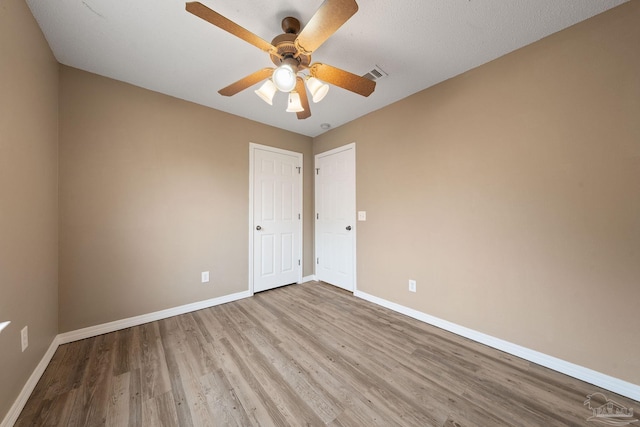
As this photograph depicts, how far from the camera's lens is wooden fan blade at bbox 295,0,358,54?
39.7 inches

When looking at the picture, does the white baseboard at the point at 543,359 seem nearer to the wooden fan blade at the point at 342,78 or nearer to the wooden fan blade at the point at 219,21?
the wooden fan blade at the point at 342,78

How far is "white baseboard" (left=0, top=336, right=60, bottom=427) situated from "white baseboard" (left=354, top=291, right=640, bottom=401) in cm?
296

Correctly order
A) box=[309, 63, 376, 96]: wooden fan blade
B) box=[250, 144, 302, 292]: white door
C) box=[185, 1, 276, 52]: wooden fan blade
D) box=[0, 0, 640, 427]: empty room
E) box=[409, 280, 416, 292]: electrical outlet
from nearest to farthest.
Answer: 1. box=[185, 1, 276, 52]: wooden fan blade
2. box=[0, 0, 640, 427]: empty room
3. box=[309, 63, 376, 96]: wooden fan blade
4. box=[409, 280, 416, 292]: electrical outlet
5. box=[250, 144, 302, 292]: white door

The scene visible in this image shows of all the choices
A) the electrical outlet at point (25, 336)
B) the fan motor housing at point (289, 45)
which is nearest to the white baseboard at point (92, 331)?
the electrical outlet at point (25, 336)

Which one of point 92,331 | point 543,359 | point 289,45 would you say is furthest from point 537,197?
point 92,331

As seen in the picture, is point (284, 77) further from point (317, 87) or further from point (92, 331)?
point (92, 331)

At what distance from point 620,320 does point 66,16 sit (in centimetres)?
421

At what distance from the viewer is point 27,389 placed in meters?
1.35

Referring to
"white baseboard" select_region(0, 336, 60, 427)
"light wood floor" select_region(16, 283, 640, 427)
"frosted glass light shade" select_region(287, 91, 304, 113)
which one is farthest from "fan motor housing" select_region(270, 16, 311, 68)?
"white baseboard" select_region(0, 336, 60, 427)

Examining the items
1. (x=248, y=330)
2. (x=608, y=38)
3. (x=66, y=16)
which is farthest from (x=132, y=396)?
(x=608, y=38)

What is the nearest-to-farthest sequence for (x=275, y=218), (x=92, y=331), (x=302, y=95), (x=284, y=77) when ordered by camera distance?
(x=284, y=77) < (x=302, y=95) < (x=92, y=331) < (x=275, y=218)

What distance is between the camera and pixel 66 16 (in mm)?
1486

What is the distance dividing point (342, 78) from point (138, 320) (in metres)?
2.97

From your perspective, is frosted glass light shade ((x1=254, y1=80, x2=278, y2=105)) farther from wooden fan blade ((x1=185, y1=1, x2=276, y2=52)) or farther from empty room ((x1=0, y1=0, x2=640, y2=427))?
wooden fan blade ((x1=185, y1=1, x2=276, y2=52))
